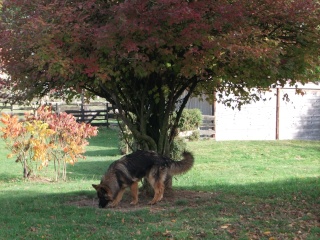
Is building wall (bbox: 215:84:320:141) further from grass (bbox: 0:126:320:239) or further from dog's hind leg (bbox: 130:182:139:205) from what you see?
dog's hind leg (bbox: 130:182:139:205)

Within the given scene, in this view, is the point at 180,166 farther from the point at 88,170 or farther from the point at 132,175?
the point at 88,170

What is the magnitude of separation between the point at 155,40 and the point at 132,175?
256 cm

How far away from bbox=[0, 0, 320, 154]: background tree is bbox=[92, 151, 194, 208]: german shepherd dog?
4.04 ft

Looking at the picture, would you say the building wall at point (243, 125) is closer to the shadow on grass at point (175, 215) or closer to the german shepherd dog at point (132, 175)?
the shadow on grass at point (175, 215)

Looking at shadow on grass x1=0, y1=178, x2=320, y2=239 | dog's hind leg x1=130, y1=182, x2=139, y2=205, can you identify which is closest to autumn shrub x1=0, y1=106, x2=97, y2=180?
shadow on grass x1=0, y1=178, x2=320, y2=239

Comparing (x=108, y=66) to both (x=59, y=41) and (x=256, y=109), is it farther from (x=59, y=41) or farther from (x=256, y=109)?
(x=256, y=109)

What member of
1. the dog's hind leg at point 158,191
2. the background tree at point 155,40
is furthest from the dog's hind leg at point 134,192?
Result: the background tree at point 155,40

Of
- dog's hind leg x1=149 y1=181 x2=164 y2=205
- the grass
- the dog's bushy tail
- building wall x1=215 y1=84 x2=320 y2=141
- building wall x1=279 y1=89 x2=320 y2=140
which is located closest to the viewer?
the grass

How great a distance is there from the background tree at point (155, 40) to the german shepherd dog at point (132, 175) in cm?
123

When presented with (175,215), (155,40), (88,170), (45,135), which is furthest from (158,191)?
(88,170)

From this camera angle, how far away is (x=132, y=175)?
8977 mm

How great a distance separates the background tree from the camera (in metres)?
7.40

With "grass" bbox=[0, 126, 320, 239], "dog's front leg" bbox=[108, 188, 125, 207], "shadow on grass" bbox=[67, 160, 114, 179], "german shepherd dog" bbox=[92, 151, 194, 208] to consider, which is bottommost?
"shadow on grass" bbox=[67, 160, 114, 179]

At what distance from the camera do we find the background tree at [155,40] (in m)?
7.40
